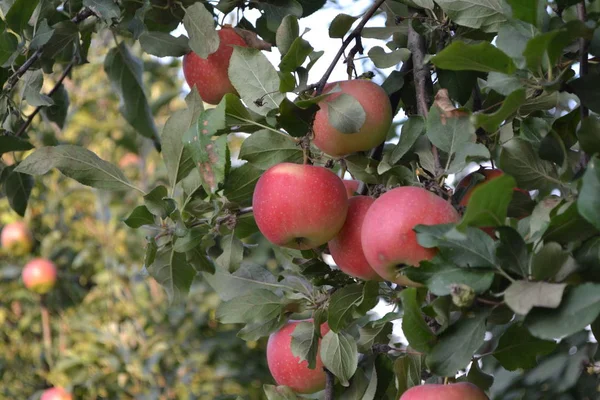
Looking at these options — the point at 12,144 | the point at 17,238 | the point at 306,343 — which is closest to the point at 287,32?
the point at 306,343

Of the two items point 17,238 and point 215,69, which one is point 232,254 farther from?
point 17,238

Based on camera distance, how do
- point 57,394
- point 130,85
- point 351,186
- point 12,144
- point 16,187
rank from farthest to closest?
1. point 57,394
2. point 130,85
3. point 16,187
4. point 12,144
5. point 351,186

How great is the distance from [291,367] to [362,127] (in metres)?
0.35

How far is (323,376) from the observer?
1044mm

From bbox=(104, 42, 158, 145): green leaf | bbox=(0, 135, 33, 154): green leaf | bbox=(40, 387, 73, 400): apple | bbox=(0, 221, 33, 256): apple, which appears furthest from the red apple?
bbox=(0, 221, 33, 256): apple

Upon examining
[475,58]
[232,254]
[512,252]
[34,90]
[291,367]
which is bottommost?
[291,367]

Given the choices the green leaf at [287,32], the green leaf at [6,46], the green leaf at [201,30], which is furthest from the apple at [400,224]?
the green leaf at [6,46]

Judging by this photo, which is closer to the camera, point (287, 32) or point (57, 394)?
point (287, 32)

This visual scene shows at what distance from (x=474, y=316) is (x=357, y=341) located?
1.01 ft

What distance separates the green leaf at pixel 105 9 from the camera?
1.05 meters

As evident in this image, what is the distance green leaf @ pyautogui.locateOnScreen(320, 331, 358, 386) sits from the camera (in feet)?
3.01

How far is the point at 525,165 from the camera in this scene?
0.75 metres

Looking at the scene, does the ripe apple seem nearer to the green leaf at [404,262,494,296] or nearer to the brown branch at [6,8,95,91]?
the green leaf at [404,262,494,296]

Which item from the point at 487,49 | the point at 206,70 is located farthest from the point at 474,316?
the point at 206,70
